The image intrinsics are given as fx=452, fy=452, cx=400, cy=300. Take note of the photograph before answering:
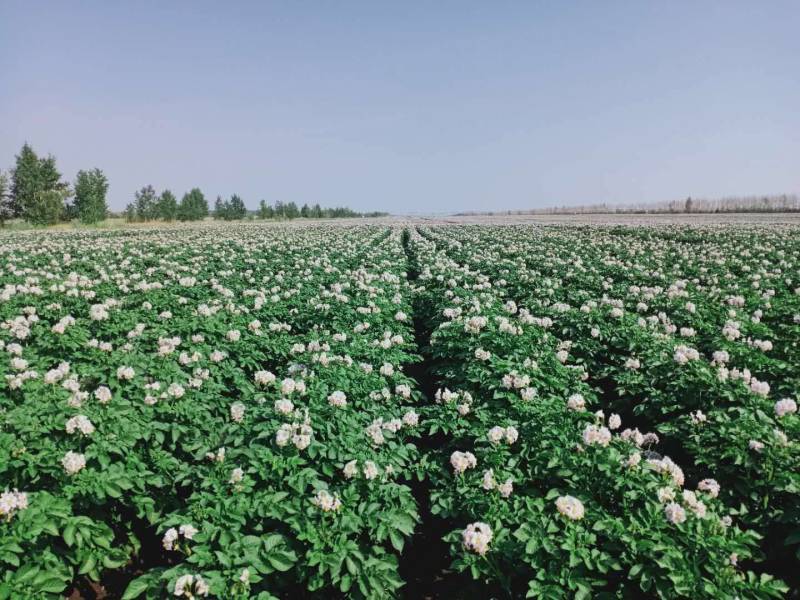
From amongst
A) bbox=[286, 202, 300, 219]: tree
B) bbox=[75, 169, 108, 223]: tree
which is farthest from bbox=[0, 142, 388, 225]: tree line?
bbox=[286, 202, 300, 219]: tree

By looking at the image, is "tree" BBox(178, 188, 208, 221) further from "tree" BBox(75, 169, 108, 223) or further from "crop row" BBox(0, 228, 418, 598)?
"crop row" BBox(0, 228, 418, 598)

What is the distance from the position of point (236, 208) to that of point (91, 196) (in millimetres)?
33161

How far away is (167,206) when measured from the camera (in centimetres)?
7425

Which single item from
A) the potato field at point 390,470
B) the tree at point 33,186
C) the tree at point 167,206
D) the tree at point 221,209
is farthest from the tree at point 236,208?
the potato field at point 390,470

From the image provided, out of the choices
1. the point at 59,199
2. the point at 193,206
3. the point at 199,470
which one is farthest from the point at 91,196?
the point at 199,470

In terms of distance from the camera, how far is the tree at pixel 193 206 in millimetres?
78875

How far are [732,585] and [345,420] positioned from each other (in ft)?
10.6

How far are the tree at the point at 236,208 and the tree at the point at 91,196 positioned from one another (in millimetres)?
23447

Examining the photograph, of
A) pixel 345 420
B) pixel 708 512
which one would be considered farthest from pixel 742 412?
pixel 345 420

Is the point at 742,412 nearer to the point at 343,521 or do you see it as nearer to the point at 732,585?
the point at 732,585

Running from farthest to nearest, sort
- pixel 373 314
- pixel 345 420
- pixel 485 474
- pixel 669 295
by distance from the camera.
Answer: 1. pixel 669 295
2. pixel 373 314
3. pixel 345 420
4. pixel 485 474

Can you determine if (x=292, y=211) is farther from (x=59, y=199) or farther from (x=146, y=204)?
(x=59, y=199)

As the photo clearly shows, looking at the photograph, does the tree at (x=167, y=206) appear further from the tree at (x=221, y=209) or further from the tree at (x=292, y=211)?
the tree at (x=292, y=211)

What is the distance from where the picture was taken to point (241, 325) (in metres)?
8.54
